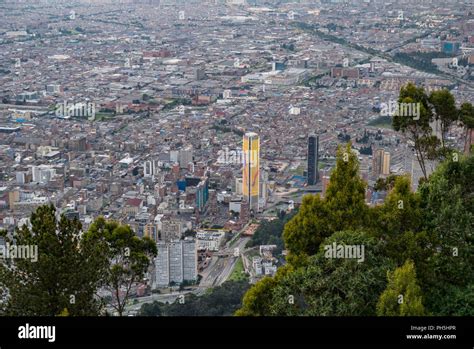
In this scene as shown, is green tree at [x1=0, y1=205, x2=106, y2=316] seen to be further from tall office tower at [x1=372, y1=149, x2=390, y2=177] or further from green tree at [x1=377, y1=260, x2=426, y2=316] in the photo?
tall office tower at [x1=372, y1=149, x2=390, y2=177]

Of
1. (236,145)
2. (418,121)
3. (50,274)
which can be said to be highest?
(418,121)

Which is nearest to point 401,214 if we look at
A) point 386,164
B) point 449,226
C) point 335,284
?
point 449,226

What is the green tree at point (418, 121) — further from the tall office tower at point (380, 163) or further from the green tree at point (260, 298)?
the tall office tower at point (380, 163)

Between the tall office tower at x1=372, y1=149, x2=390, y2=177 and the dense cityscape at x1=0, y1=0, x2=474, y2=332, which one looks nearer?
the dense cityscape at x1=0, y1=0, x2=474, y2=332

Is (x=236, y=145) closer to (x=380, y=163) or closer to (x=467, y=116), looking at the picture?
(x=380, y=163)

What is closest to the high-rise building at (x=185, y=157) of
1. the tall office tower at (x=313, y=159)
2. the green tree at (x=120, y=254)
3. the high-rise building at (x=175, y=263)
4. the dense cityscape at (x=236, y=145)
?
the dense cityscape at (x=236, y=145)

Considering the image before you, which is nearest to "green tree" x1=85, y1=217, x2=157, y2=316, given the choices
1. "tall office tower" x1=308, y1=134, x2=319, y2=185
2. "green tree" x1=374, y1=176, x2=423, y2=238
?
"green tree" x1=374, y1=176, x2=423, y2=238

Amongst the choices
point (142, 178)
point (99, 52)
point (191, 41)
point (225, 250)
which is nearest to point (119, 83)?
point (99, 52)
